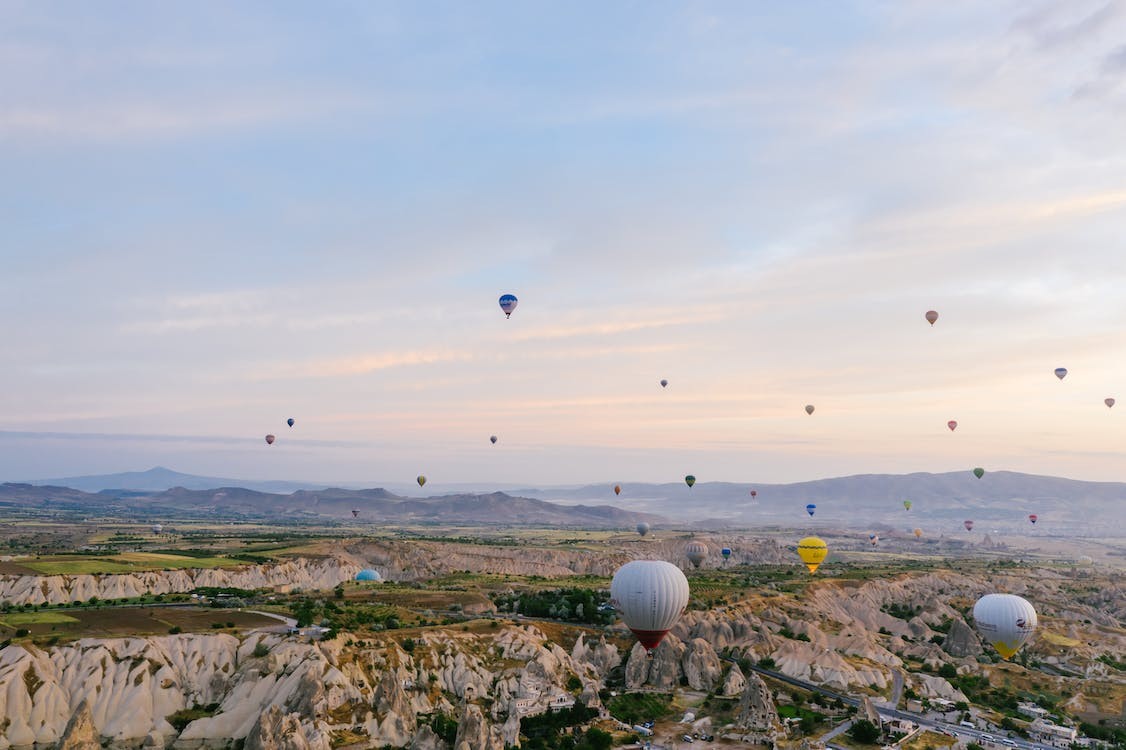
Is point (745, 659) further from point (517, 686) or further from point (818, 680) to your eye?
point (517, 686)

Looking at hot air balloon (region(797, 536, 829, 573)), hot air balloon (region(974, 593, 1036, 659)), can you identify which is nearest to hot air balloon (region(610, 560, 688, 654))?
hot air balloon (region(974, 593, 1036, 659))

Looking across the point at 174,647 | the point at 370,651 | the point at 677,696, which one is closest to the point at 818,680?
the point at 677,696

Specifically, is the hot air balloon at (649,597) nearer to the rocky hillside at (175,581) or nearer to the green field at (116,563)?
the rocky hillside at (175,581)

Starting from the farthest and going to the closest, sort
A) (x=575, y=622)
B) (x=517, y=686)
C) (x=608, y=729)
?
1. (x=575, y=622)
2. (x=517, y=686)
3. (x=608, y=729)

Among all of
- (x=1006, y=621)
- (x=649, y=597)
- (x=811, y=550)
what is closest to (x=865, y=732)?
(x=649, y=597)

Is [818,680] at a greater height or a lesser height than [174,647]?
lesser

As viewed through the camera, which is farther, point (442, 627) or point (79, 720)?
point (442, 627)

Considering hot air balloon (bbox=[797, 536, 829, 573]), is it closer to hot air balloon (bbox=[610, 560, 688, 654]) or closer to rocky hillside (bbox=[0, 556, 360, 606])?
hot air balloon (bbox=[610, 560, 688, 654])

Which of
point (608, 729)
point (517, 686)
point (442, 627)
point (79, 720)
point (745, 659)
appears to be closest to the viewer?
point (79, 720)
